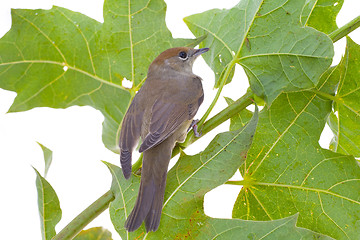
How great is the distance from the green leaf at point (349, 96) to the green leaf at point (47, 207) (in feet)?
4.02

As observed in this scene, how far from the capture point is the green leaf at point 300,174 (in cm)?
184

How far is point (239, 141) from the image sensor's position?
1598mm

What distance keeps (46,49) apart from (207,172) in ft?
3.48

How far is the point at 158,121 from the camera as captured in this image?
6.42 ft

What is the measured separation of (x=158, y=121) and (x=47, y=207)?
563mm

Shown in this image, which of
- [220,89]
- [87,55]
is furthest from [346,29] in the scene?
[87,55]

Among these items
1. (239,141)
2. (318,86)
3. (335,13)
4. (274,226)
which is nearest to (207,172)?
(239,141)

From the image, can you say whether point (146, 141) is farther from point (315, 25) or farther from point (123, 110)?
point (315, 25)

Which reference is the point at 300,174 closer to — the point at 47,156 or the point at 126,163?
the point at 126,163

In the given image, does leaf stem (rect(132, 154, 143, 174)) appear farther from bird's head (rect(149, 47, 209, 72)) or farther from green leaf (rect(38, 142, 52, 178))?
bird's head (rect(149, 47, 209, 72))

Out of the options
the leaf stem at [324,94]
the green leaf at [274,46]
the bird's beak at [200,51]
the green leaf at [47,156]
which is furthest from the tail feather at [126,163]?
the leaf stem at [324,94]

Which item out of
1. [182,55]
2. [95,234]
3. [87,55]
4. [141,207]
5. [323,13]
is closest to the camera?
[141,207]

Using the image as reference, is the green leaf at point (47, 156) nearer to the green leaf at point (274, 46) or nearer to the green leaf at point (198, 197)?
the green leaf at point (198, 197)

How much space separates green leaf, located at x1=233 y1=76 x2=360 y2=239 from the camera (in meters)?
1.84
